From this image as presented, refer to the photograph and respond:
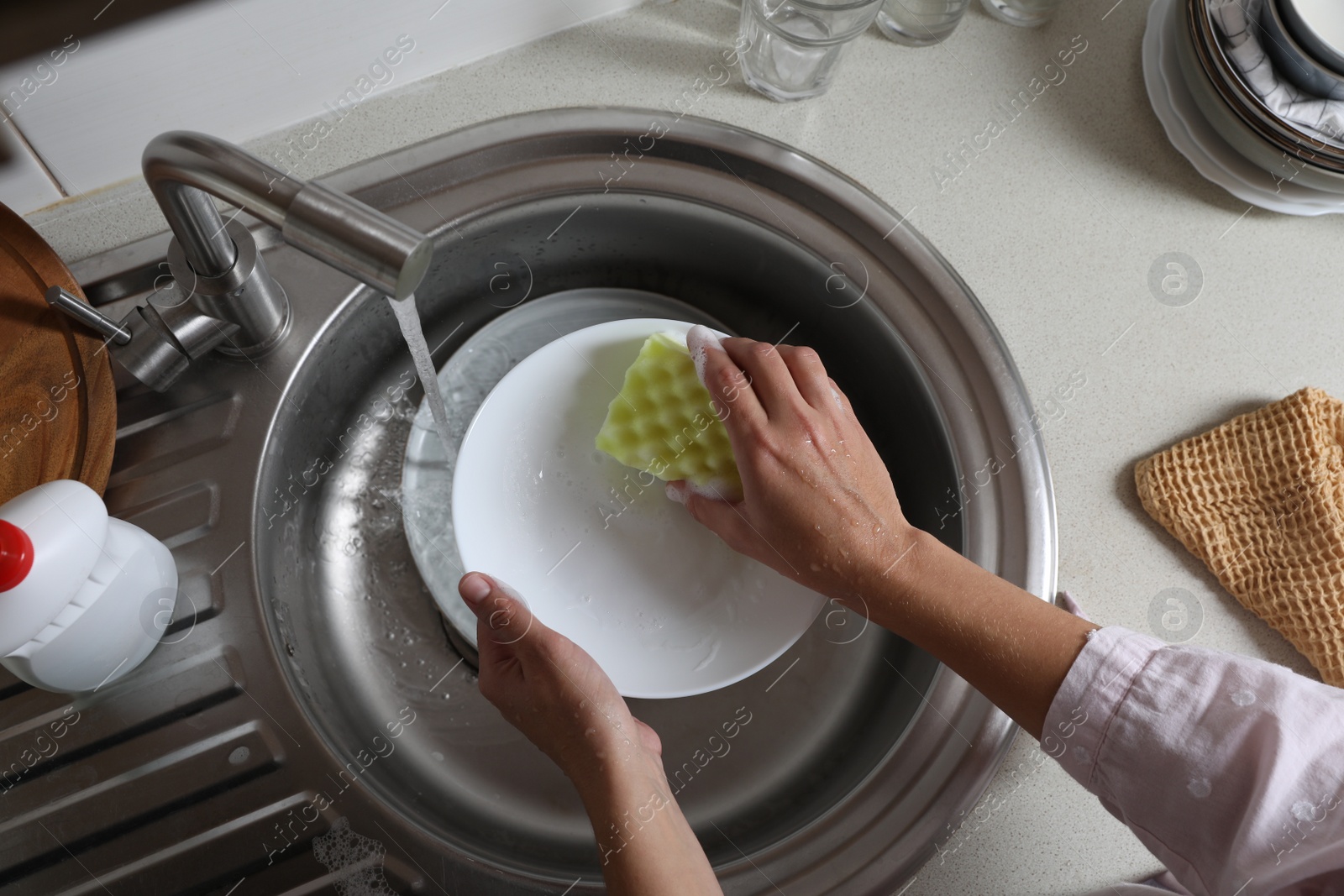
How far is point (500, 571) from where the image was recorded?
71 centimetres

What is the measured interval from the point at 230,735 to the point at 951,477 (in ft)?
2.09

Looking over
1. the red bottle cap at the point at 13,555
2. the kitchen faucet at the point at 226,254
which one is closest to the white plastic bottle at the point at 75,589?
the red bottle cap at the point at 13,555

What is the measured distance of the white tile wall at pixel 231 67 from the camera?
608mm

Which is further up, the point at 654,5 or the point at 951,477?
the point at 654,5

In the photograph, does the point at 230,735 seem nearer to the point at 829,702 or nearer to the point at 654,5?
the point at 829,702

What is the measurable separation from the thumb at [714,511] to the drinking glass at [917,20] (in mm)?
510

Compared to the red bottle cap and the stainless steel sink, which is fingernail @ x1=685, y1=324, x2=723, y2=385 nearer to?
the stainless steel sink

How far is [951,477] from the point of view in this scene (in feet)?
2.34

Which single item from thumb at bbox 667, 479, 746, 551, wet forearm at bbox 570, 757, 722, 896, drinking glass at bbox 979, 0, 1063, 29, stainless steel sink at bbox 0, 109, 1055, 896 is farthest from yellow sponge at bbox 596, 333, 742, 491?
drinking glass at bbox 979, 0, 1063, 29

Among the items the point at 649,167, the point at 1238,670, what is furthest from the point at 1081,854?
the point at 649,167

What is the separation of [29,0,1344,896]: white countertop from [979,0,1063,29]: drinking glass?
0.04 ft

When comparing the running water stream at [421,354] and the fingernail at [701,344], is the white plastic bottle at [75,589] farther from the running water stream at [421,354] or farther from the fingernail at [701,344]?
the fingernail at [701,344]

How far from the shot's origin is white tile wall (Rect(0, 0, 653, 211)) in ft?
1.99

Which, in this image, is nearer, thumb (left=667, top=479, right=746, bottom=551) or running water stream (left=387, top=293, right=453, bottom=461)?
running water stream (left=387, top=293, right=453, bottom=461)
